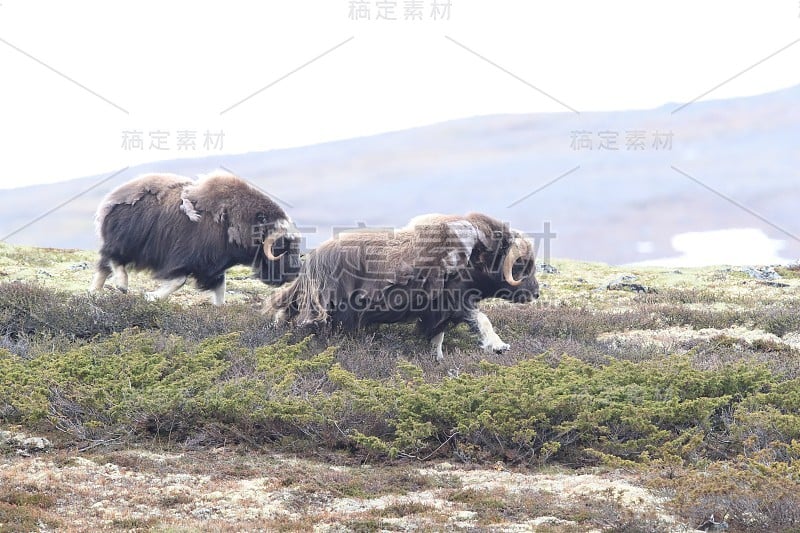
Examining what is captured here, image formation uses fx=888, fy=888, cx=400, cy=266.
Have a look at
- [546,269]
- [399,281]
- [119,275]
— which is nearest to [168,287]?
Result: [119,275]

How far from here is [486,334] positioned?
6996 mm

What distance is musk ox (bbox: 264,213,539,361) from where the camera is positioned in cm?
685

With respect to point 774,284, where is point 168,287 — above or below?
above

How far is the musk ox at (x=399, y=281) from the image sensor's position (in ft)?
22.5

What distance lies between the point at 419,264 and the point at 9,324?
10.8ft

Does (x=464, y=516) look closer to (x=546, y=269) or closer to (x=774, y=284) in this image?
(x=774, y=284)

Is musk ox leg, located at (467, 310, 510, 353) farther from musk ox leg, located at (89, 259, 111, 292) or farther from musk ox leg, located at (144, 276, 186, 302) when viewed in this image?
musk ox leg, located at (89, 259, 111, 292)

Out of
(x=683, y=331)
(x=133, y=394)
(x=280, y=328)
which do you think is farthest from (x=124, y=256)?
(x=683, y=331)

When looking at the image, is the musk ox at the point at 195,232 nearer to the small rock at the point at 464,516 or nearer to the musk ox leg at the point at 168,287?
the musk ox leg at the point at 168,287

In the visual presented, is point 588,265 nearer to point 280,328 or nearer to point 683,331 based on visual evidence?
point 683,331

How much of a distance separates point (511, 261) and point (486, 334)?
73cm

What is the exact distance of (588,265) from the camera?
15.9 meters

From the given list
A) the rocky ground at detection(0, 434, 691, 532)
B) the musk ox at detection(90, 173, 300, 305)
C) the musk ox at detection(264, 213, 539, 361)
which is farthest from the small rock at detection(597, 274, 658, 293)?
the rocky ground at detection(0, 434, 691, 532)

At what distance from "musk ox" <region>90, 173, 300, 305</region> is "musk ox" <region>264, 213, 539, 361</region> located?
1.12 metres
